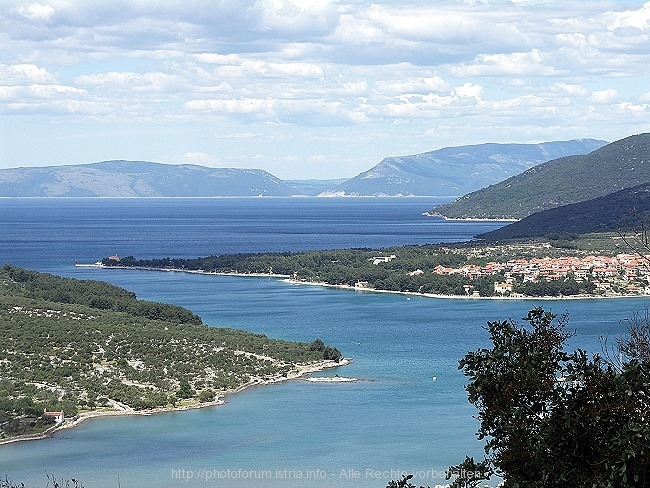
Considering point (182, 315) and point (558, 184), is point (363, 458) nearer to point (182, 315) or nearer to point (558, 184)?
point (182, 315)

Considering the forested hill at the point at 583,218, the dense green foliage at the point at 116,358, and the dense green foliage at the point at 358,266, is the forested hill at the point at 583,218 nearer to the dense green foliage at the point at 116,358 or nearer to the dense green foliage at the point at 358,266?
the dense green foliage at the point at 358,266

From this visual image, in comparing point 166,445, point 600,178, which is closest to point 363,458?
point 166,445

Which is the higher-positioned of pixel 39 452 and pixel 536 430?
pixel 536 430

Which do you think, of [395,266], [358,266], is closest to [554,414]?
[395,266]

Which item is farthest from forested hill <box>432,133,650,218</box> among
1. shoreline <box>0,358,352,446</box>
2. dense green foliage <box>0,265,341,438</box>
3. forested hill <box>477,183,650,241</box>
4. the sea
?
shoreline <box>0,358,352,446</box>

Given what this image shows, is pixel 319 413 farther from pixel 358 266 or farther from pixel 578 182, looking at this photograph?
pixel 578 182

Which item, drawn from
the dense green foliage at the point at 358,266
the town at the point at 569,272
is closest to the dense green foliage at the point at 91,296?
the dense green foliage at the point at 358,266
